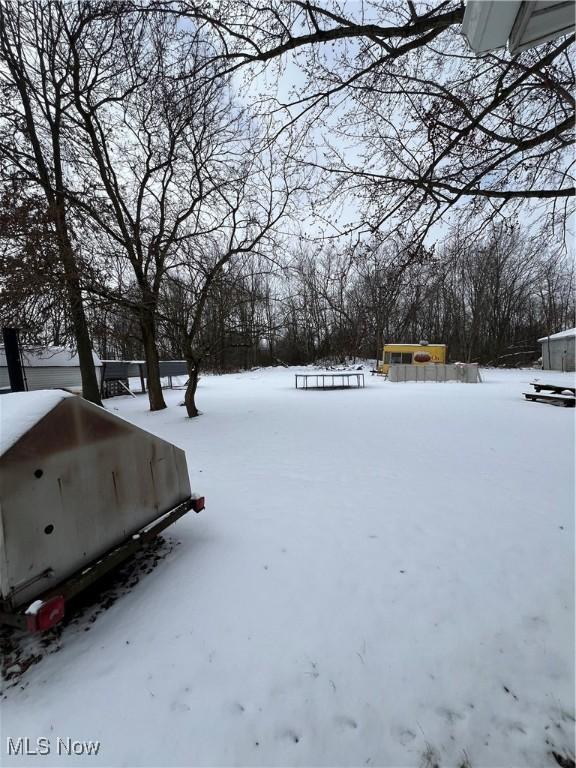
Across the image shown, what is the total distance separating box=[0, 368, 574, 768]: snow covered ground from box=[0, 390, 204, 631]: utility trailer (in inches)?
19.7

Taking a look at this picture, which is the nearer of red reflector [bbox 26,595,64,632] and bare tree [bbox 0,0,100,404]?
red reflector [bbox 26,595,64,632]

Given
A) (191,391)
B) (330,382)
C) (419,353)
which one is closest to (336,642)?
(191,391)

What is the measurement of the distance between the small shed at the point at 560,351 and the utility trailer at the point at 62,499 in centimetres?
3164

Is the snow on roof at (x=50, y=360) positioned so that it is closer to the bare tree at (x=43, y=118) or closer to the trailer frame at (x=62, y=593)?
the bare tree at (x=43, y=118)

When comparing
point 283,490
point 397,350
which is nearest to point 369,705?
point 283,490

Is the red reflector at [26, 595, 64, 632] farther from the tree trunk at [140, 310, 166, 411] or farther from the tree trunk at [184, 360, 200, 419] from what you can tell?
the tree trunk at [140, 310, 166, 411]

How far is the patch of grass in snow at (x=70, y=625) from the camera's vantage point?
208cm

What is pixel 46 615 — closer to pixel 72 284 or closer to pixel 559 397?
pixel 72 284

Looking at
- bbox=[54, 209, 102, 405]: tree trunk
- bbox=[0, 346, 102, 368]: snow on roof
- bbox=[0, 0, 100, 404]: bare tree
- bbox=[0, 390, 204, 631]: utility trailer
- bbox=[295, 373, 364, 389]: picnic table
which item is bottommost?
bbox=[295, 373, 364, 389]: picnic table

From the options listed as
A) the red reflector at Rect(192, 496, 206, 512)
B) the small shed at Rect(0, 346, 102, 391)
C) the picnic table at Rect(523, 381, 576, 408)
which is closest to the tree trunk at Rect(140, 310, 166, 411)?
the small shed at Rect(0, 346, 102, 391)

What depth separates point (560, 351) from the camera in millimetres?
26312

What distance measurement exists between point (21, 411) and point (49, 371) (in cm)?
2053

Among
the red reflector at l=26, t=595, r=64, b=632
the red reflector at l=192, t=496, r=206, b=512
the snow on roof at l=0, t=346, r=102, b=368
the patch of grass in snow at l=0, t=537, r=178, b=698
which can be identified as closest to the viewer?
the red reflector at l=26, t=595, r=64, b=632

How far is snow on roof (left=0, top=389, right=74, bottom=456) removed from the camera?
6.44ft
